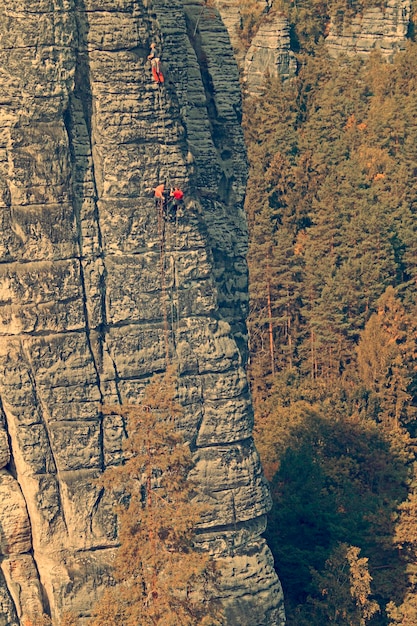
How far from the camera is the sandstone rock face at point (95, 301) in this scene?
45312mm

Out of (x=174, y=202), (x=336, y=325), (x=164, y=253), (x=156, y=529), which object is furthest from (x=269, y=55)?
(x=156, y=529)

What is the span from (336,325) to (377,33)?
4235cm

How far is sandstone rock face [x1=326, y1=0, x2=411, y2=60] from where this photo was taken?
116938 mm

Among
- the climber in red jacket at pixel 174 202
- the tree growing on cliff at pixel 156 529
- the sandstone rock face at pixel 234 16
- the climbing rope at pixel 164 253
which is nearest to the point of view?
the tree growing on cliff at pixel 156 529

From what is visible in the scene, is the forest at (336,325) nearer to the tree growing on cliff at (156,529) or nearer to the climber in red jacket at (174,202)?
the tree growing on cliff at (156,529)

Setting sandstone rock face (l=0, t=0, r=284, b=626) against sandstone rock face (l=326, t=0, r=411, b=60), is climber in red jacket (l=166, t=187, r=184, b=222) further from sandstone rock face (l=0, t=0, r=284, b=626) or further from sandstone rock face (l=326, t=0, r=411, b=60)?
sandstone rock face (l=326, t=0, r=411, b=60)

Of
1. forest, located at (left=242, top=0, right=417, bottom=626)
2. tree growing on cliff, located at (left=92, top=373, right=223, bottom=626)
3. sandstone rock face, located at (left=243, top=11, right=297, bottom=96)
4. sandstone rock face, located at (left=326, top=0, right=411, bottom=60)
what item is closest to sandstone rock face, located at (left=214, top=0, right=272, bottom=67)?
forest, located at (left=242, top=0, right=417, bottom=626)

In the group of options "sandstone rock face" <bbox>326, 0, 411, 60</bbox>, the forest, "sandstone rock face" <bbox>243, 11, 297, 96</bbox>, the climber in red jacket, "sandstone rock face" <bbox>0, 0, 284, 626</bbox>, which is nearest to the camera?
"sandstone rock face" <bbox>0, 0, 284, 626</bbox>

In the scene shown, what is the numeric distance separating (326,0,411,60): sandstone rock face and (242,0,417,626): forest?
1.22 m

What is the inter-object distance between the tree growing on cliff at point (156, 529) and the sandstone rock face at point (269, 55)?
63.3m

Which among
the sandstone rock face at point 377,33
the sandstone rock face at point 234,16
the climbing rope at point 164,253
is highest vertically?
the climbing rope at point 164,253

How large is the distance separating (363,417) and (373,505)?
857 cm

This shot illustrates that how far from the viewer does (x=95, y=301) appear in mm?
46500

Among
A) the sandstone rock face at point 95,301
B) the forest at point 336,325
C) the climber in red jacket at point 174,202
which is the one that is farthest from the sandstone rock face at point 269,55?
the climber in red jacket at point 174,202
